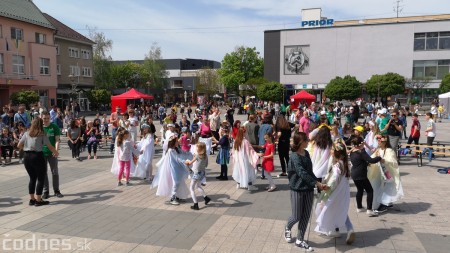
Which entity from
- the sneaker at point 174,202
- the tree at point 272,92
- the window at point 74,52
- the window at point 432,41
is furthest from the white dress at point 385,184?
the window at point 432,41

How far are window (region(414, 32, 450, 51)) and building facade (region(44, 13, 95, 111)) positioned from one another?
48.9 m

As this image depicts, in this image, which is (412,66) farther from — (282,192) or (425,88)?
(282,192)

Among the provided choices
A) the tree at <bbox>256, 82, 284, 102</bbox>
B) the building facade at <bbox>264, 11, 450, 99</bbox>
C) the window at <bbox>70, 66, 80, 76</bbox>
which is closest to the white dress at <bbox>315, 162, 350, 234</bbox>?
the tree at <bbox>256, 82, 284, 102</bbox>

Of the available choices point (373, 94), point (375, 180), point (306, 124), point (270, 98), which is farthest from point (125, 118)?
point (373, 94)

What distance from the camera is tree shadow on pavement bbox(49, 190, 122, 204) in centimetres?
802

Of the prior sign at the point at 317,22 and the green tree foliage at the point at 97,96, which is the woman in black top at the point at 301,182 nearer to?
the green tree foliage at the point at 97,96

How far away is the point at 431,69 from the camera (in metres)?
53.9

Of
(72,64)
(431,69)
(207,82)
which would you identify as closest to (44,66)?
(72,64)

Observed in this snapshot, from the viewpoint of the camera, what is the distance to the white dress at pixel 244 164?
8.80 metres

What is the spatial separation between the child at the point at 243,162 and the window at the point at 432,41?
55.2 m

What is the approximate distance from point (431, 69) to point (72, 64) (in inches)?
2059

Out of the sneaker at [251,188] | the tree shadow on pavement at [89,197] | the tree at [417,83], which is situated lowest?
the tree shadow on pavement at [89,197]

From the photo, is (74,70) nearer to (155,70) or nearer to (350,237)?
(155,70)

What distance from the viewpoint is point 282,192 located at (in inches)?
346
